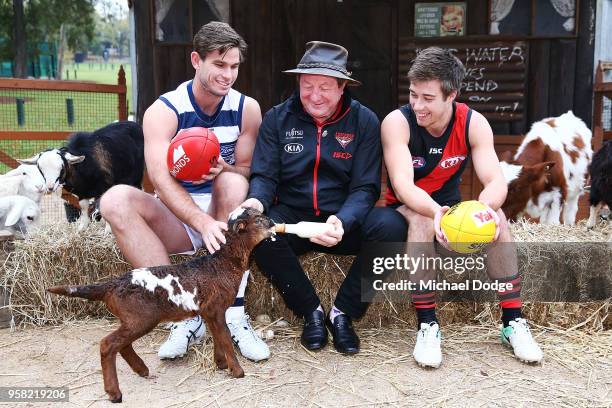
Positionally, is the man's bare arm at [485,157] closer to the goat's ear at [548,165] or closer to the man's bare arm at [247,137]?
the man's bare arm at [247,137]

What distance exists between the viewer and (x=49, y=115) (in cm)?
1311

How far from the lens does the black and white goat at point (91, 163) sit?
19.4ft

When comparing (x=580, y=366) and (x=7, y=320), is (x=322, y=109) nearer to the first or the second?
(x=580, y=366)

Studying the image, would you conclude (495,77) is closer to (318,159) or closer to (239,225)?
(318,159)

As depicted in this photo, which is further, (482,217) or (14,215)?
(14,215)

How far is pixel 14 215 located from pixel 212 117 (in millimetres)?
2197

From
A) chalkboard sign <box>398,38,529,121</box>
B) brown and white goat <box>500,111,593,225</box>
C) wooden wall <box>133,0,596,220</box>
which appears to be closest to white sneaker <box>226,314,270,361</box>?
brown and white goat <box>500,111,593,225</box>

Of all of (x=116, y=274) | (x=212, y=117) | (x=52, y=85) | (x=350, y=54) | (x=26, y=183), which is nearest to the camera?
(x=212, y=117)

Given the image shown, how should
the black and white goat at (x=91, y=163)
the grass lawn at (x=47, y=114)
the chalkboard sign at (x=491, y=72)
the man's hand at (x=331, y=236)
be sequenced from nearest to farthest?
the man's hand at (x=331, y=236) < the black and white goat at (x=91, y=163) < the chalkboard sign at (x=491, y=72) < the grass lawn at (x=47, y=114)

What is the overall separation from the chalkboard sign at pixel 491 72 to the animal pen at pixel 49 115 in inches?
175

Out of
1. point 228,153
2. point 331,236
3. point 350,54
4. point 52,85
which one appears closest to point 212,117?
point 228,153

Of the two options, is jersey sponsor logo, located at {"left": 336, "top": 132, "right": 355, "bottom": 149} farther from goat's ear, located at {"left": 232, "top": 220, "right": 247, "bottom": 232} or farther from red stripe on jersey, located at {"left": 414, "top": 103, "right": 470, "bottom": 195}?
goat's ear, located at {"left": 232, "top": 220, "right": 247, "bottom": 232}

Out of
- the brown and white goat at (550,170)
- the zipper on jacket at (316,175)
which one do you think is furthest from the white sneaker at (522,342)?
the brown and white goat at (550,170)

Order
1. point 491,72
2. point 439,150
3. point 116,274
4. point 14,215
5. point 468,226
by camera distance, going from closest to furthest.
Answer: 1. point 468,226
2. point 439,150
3. point 116,274
4. point 14,215
5. point 491,72
